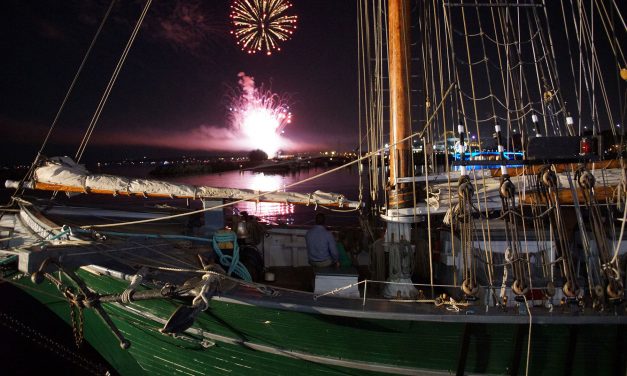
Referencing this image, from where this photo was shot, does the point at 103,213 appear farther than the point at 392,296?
Yes

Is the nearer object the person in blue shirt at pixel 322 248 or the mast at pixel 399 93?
the mast at pixel 399 93

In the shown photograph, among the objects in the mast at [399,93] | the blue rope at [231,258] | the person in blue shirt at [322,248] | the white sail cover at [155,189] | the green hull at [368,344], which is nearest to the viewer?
the green hull at [368,344]

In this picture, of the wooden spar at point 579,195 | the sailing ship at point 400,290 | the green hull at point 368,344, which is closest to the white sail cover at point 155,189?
the sailing ship at point 400,290

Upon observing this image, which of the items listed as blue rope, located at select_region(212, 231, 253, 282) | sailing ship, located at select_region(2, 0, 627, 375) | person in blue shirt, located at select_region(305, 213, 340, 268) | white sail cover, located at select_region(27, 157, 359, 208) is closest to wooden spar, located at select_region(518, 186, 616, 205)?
sailing ship, located at select_region(2, 0, 627, 375)

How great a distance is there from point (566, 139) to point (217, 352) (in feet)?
15.8

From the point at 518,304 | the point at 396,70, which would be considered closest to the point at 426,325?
the point at 518,304

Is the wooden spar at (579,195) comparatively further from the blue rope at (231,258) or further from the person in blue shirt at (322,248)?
the blue rope at (231,258)

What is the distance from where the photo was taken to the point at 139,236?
6852 millimetres

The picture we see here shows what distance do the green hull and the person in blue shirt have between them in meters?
1.67

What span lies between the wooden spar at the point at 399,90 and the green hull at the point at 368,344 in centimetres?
239

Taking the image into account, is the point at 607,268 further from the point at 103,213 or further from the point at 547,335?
the point at 103,213

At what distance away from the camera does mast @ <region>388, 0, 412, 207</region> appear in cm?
629

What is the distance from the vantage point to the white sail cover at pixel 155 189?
7414mm

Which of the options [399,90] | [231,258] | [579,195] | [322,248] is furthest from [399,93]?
[231,258]
